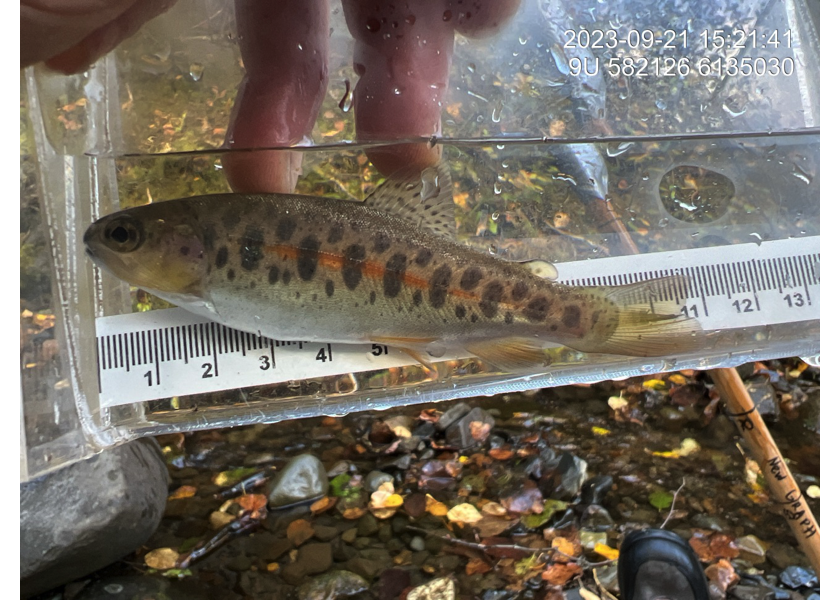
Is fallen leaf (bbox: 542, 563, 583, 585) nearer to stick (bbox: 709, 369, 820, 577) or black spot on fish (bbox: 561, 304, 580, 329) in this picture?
stick (bbox: 709, 369, 820, 577)

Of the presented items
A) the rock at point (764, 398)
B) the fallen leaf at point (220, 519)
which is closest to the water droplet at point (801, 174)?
the rock at point (764, 398)

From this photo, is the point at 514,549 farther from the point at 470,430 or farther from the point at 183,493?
the point at 183,493

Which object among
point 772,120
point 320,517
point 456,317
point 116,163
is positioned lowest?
point 320,517

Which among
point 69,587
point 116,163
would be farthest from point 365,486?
point 116,163

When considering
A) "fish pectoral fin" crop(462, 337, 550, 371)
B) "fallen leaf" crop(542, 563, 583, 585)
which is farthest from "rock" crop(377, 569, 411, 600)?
"fish pectoral fin" crop(462, 337, 550, 371)

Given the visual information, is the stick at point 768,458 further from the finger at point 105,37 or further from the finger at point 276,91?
the finger at point 105,37

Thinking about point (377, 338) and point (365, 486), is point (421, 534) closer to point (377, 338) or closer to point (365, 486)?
point (365, 486)
